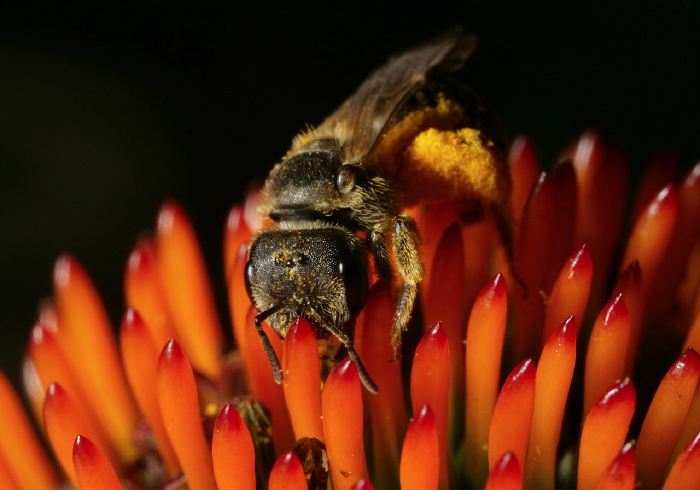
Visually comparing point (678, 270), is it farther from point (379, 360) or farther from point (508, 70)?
point (508, 70)

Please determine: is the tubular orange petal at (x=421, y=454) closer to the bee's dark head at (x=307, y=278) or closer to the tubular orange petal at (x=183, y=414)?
the bee's dark head at (x=307, y=278)

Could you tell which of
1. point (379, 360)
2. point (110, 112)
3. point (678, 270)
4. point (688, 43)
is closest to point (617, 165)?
point (678, 270)

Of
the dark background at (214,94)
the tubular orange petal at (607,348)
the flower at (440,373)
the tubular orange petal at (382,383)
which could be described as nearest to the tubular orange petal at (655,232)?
the flower at (440,373)

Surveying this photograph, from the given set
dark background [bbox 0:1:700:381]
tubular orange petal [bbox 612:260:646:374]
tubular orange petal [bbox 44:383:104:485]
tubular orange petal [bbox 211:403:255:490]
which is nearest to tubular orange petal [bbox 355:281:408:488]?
tubular orange petal [bbox 211:403:255:490]

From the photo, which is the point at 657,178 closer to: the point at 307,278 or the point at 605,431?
the point at 605,431

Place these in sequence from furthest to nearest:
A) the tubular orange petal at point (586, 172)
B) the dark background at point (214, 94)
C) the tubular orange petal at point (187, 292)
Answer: the dark background at point (214, 94), the tubular orange petal at point (187, 292), the tubular orange petal at point (586, 172)

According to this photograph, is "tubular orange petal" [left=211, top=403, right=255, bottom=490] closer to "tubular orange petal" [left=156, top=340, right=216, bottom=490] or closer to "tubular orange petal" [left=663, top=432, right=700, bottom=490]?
"tubular orange petal" [left=156, top=340, right=216, bottom=490]

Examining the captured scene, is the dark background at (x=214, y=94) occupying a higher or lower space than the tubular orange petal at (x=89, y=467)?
higher
